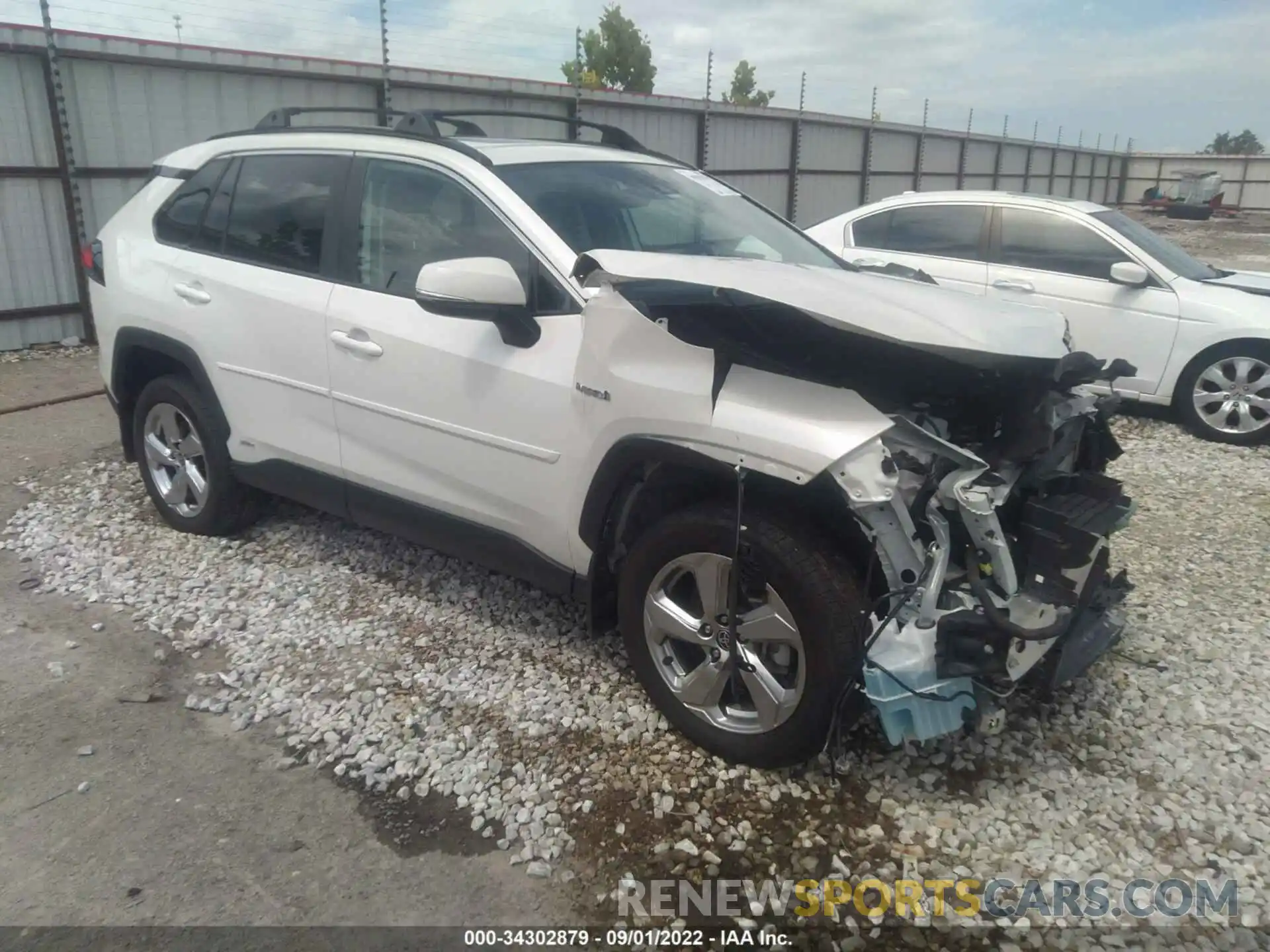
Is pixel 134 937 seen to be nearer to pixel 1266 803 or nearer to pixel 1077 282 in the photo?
pixel 1266 803

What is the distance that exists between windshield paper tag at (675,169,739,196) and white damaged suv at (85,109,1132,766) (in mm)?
36

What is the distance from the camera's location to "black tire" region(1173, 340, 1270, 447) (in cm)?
639

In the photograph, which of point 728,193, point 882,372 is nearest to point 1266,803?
point 882,372

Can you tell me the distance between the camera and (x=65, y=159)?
28.2 feet

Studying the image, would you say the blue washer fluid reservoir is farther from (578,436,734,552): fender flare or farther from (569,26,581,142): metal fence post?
(569,26,581,142): metal fence post

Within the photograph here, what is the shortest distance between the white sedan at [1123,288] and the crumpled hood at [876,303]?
3507mm

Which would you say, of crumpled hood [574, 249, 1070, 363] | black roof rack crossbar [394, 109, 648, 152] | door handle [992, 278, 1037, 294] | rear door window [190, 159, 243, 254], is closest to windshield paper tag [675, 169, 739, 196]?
black roof rack crossbar [394, 109, 648, 152]

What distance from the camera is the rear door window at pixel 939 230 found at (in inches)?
293

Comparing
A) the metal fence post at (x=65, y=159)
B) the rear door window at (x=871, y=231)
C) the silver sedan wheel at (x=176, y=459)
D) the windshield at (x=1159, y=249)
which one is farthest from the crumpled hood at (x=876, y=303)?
the metal fence post at (x=65, y=159)

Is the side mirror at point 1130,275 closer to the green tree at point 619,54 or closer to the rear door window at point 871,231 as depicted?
the rear door window at point 871,231

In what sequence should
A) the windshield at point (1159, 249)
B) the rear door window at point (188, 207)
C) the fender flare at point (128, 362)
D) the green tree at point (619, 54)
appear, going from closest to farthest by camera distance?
1. the fender flare at point (128, 362)
2. the rear door window at point (188, 207)
3. the windshield at point (1159, 249)
4. the green tree at point (619, 54)

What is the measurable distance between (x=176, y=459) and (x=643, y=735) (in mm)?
2928

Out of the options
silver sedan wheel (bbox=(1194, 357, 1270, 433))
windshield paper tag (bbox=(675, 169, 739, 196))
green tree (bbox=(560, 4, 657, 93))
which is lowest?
silver sedan wheel (bbox=(1194, 357, 1270, 433))

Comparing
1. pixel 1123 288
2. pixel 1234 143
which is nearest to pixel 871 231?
pixel 1123 288
